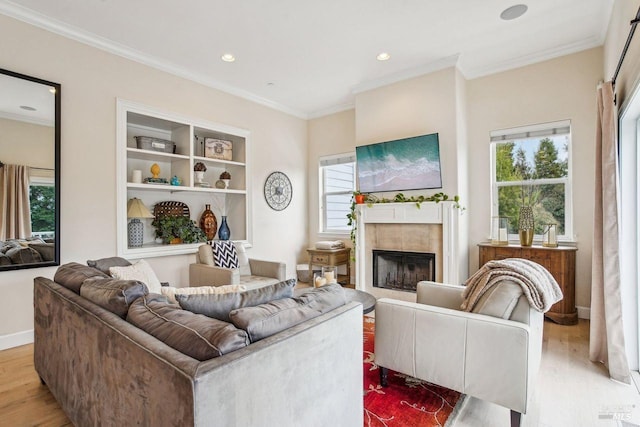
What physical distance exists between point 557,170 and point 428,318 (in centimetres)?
305

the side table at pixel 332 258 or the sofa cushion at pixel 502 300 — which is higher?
the sofa cushion at pixel 502 300

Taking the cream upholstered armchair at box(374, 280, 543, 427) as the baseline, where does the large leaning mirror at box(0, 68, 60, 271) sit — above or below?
above

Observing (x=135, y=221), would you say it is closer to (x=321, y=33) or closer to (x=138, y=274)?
(x=138, y=274)

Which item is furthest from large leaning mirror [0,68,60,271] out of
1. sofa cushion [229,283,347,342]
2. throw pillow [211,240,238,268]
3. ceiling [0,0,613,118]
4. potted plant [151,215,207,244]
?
sofa cushion [229,283,347,342]

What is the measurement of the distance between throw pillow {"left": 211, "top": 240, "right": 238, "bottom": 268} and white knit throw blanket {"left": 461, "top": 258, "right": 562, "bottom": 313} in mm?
2676

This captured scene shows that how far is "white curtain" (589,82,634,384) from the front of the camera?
2.28 metres

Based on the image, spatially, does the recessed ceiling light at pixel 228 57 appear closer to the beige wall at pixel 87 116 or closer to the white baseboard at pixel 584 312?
the beige wall at pixel 87 116

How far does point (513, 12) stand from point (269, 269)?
3650 mm

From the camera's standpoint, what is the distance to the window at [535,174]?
3697 mm

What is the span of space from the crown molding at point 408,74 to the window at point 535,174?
1084 mm

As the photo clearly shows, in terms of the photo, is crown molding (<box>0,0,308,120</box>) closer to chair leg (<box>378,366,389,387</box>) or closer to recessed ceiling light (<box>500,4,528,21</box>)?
recessed ceiling light (<box>500,4,528,21</box>)

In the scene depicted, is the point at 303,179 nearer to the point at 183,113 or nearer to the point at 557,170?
the point at 183,113

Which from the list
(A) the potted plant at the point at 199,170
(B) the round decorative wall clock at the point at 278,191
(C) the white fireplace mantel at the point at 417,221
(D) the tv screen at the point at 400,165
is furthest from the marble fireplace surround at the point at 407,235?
(A) the potted plant at the point at 199,170

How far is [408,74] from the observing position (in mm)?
4121
